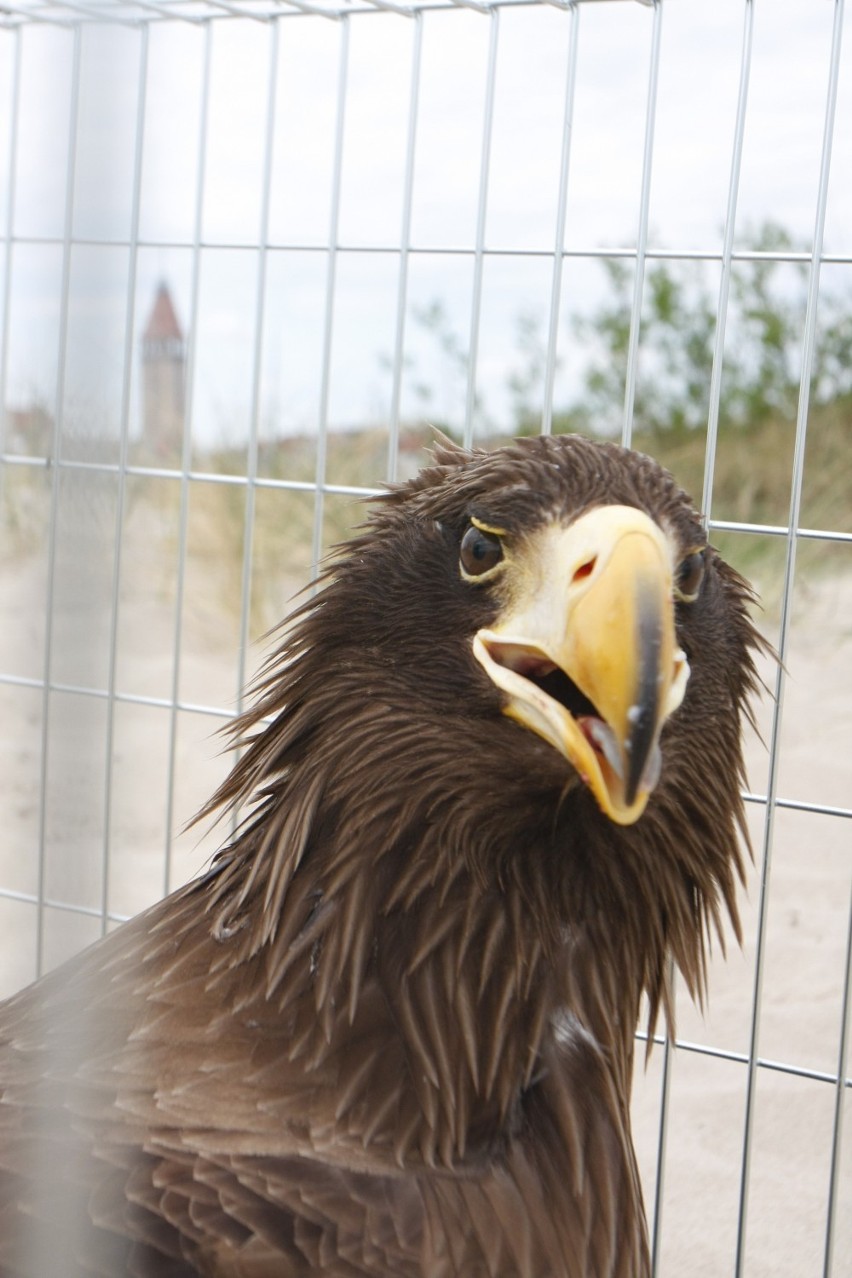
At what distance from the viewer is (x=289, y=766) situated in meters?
1.45

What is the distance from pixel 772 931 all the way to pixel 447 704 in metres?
2.74

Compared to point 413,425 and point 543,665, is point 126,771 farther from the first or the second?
point 413,425

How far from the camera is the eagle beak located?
1104 mm

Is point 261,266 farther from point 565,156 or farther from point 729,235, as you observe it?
point 729,235

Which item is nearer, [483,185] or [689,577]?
[689,577]

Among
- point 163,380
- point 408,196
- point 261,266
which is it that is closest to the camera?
point 408,196

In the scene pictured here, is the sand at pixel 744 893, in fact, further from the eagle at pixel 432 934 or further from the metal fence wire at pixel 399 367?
the eagle at pixel 432 934

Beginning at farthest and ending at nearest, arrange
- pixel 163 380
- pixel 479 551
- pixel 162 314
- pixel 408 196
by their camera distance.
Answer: pixel 163 380 < pixel 408 196 < pixel 162 314 < pixel 479 551

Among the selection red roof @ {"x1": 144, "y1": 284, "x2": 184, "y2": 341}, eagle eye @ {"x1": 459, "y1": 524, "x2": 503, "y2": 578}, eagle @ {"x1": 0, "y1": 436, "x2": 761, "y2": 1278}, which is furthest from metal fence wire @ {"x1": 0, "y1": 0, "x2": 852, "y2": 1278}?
eagle eye @ {"x1": 459, "y1": 524, "x2": 503, "y2": 578}

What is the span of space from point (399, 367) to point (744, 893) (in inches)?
47.1

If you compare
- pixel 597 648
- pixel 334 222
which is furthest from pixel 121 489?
pixel 334 222

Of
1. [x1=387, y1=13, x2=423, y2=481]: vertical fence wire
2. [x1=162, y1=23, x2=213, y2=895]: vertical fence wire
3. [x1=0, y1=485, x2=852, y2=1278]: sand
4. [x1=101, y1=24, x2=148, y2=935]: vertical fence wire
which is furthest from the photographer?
[x1=162, y1=23, x2=213, y2=895]: vertical fence wire

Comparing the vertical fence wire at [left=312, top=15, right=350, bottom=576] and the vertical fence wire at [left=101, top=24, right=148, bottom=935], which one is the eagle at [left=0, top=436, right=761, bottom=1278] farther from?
the vertical fence wire at [left=312, top=15, right=350, bottom=576]

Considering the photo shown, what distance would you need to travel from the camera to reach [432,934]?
4.47 ft
